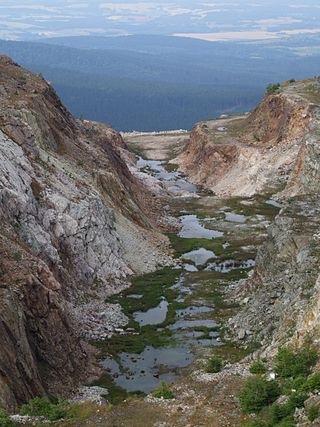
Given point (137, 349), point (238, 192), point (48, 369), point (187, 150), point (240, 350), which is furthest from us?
point (187, 150)

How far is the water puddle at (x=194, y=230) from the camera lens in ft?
256

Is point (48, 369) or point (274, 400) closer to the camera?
point (274, 400)

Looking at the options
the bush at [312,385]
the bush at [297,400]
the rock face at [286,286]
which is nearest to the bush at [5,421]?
the bush at [297,400]

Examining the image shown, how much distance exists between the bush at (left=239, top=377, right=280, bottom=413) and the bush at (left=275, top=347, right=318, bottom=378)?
1.02 m

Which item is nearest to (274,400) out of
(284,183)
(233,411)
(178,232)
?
(233,411)

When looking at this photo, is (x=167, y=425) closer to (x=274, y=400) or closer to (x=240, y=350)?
(x=274, y=400)

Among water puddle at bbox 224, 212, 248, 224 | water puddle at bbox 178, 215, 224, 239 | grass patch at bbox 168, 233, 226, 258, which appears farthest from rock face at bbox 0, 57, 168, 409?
water puddle at bbox 224, 212, 248, 224

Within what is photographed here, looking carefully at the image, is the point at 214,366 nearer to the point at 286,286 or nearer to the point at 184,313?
the point at 286,286

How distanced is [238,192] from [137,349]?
57542 millimetres

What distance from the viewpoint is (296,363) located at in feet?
96.9

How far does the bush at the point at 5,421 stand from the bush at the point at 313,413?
1215cm

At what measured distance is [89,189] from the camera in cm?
6781

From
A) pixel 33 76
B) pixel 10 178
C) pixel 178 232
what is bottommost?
pixel 178 232

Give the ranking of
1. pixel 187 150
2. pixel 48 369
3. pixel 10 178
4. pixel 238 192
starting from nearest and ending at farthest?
1. pixel 48 369
2. pixel 10 178
3. pixel 238 192
4. pixel 187 150
